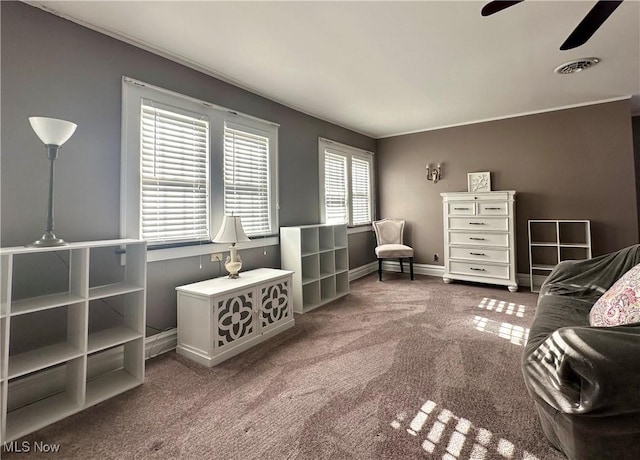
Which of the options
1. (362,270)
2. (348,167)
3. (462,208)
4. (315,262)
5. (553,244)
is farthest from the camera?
(362,270)

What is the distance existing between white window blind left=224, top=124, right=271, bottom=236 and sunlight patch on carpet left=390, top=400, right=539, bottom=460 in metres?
2.35

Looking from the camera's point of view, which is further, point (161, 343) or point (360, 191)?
point (360, 191)

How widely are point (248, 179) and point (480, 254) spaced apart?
3.42 meters

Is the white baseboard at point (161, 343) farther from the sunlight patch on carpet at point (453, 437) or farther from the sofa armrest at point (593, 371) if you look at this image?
the sofa armrest at point (593, 371)

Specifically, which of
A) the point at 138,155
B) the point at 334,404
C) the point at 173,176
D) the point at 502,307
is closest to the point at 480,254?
the point at 502,307

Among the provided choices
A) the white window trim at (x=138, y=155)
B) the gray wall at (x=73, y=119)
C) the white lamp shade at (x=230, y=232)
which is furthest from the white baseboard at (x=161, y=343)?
the white lamp shade at (x=230, y=232)

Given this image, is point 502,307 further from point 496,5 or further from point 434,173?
point 496,5

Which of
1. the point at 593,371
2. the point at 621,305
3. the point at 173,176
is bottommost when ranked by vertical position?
the point at 593,371

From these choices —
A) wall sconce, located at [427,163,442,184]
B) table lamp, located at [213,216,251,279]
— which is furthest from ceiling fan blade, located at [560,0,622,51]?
wall sconce, located at [427,163,442,184]

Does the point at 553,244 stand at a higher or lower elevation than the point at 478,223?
lower

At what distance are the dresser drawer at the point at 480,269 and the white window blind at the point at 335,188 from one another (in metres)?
1.84

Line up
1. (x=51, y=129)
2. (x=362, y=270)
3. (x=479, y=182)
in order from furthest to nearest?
1. (x=362, y=270)
2. (x=479, y=182)
3. (x=51, y=129)

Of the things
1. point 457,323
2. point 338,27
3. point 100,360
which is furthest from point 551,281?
point 100,360

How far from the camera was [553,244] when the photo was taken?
4039 mm
